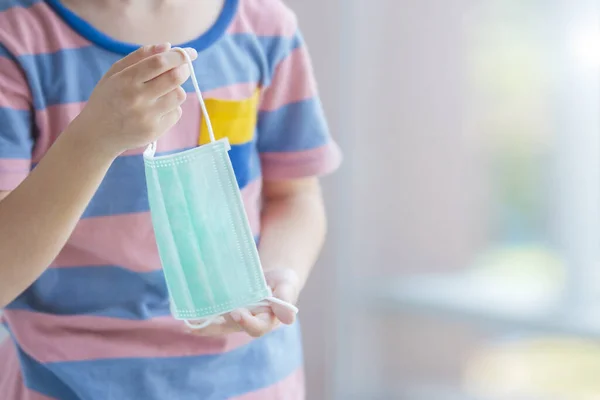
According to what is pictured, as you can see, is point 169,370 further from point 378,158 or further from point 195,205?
point 378,158

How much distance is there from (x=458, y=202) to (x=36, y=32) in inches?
34.5

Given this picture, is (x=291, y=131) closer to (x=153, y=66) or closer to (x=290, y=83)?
(x=290, y=83)

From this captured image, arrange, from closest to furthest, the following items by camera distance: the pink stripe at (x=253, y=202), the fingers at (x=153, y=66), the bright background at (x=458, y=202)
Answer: the fingers at (x=153, y=66)
the pink stripe at (x=253, y=202)
the bright background at (x=458, y=202)

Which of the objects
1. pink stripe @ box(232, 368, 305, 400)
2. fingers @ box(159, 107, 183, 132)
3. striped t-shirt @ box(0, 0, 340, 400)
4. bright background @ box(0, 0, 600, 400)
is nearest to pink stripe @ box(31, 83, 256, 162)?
striped t-shirt @ box(0, 0, 340, 400)

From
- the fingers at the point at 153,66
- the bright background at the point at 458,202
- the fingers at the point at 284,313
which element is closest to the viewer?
the fingers at the point at 153,66

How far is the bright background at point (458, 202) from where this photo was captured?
120 cm

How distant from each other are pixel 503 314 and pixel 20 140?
88 centimetres

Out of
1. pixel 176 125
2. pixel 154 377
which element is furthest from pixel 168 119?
pixel 154 377

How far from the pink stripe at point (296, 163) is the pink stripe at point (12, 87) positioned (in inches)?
9.2

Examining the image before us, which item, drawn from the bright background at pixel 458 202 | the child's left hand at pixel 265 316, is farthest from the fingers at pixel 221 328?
the bright background at pixel 458 202

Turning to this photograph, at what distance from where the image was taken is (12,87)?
569mm

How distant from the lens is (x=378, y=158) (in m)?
1.35

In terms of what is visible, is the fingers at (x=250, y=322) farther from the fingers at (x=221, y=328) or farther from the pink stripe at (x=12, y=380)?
the pink stripe at (x=12, y=380)

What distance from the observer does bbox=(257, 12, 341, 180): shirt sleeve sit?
72cm
